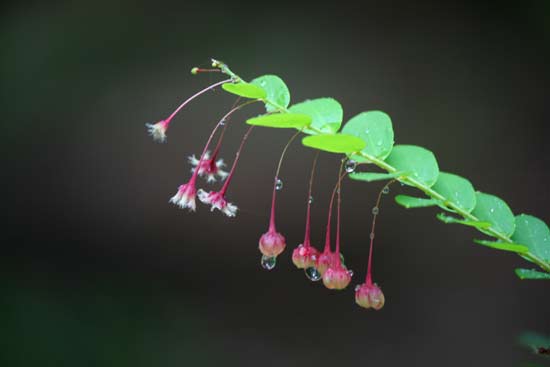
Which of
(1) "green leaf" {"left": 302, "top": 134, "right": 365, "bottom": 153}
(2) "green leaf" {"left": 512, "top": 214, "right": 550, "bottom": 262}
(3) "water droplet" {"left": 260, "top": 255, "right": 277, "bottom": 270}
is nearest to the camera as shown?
(1) "green leaf" {"left": 302, "top": 134, "right": 365, "bottom": 153}

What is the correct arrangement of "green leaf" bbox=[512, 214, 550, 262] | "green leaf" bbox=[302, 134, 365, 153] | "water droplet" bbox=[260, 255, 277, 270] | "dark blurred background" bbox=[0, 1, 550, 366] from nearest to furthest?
1. "green leaf" bbox=[302, 134, 365, 153]
2. "green leaf" bbox=[512, 214, 550, 262]
3. "water droplet" bbox=[260, 255, 277, 270]
4. "dark blurred background" bbox=[0, 1, 550, 366]

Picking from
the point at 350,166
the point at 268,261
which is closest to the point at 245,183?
the point at 268,261

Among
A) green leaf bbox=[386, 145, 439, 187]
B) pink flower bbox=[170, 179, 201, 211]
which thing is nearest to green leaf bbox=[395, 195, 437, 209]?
green leaf bbox=[386, 145, 439, 187]

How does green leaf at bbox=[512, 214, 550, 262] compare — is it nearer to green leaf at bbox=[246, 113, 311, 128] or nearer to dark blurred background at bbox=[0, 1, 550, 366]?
green leaf at bbox=[246, 113, 311, 128]

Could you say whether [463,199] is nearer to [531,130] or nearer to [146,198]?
[531,130]

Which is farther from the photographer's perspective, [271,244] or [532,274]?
[271,244]

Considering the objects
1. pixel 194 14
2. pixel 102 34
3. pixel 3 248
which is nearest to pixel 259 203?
pixel 194 14

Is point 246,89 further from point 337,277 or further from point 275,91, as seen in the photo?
point 337,277
